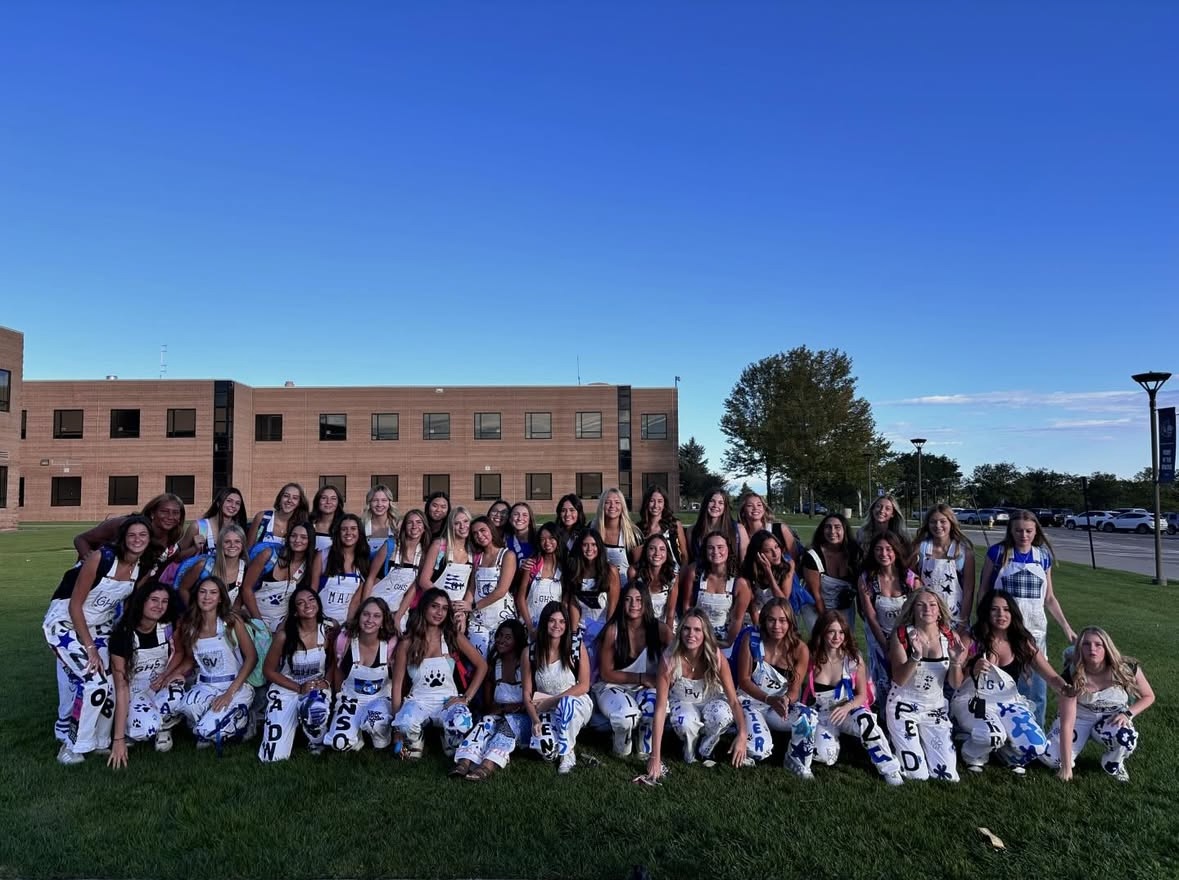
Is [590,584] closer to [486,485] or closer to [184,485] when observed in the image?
[486,485]

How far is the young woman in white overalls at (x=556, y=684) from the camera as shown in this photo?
4980mm

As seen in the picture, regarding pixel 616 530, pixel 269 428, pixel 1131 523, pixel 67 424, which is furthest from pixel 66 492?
pixel 1131 523

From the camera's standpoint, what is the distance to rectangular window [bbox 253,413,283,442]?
139 feet

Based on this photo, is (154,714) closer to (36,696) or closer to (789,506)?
(36,696)

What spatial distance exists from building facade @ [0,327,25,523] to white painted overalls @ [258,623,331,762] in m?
32.4

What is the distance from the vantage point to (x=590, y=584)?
6004 millimetres

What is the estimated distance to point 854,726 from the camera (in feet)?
16.3

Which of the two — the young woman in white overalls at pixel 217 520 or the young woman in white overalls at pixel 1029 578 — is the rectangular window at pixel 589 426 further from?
the young woman in white overalls at pixel 1029 578

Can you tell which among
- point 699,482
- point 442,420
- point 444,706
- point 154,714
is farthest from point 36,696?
point 699,482

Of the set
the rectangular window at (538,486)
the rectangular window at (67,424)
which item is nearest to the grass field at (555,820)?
the rectangular window at (538,486)

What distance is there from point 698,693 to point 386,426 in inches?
1544

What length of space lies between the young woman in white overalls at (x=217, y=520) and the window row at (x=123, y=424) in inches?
1538

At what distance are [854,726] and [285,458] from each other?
4175 cm

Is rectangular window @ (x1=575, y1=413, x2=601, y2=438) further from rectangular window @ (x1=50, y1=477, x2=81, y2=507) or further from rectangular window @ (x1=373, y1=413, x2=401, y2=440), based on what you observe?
rectangular window @ (x1=50, y1=477, x2=81, y2=507)
